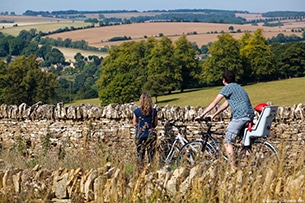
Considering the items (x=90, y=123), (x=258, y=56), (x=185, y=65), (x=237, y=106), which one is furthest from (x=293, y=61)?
(x=237, y=106)

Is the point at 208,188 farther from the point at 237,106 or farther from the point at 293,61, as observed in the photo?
the point at 293,61

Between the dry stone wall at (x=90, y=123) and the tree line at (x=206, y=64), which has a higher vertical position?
the tree line at (x=206, y=64)

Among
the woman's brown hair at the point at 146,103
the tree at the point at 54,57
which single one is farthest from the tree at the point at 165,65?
the woman's brown hair at the point at 146,103

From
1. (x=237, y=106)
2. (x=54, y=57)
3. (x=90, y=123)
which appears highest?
(x=54, y=57)

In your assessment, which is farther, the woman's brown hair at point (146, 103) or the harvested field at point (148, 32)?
the harvested field at point (148, 32)

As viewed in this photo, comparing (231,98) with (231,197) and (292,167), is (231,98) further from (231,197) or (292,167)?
(231,197)

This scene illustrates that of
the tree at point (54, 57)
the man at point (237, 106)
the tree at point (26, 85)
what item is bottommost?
the man at point (237, 106)

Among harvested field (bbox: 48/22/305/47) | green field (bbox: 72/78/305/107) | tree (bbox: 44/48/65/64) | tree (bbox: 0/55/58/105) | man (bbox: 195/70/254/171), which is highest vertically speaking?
harvested field (bbox: 48/22/305/47)

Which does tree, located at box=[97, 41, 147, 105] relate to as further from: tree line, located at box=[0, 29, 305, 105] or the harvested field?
the harvested field

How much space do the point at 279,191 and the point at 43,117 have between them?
7.80 m

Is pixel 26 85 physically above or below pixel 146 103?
above

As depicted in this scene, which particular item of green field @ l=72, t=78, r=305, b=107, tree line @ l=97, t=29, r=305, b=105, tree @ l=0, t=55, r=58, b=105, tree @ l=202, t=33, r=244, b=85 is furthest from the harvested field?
tree @ l=0, t=55, r=58, b=105

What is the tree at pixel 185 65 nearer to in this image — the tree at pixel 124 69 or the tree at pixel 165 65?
the tree at pixel 165 65

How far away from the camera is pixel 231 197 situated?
3990mm
